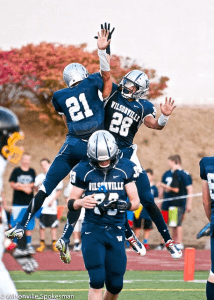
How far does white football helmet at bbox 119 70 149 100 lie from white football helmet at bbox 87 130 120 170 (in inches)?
60.6

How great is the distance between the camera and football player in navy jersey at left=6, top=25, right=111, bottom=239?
7.62 meters

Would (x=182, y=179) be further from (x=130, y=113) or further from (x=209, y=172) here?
(x=209, y=172)

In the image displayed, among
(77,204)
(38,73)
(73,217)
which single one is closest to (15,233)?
(73,217)

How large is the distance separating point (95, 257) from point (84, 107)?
7.23 feet

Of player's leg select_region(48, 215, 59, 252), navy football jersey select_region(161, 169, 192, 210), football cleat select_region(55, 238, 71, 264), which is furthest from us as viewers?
navy football jersey select_region(161, 169, 192, 210)

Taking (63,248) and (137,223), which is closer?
(63,248)

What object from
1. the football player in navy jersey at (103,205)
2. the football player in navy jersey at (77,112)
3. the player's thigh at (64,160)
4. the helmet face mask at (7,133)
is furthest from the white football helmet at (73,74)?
the helmet face mask at (7,133)

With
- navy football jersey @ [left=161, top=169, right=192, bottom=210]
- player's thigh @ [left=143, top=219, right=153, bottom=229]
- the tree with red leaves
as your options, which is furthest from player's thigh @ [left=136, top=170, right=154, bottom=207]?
the tree with red leaves

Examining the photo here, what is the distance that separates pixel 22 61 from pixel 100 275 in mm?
19478

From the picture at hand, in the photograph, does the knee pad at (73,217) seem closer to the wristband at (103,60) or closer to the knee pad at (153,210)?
the knee pad at (153,210)

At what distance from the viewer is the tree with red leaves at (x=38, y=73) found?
24.4 metres

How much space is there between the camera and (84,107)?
7660 millimetres

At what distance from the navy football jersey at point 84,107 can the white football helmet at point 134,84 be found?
29 centimetres

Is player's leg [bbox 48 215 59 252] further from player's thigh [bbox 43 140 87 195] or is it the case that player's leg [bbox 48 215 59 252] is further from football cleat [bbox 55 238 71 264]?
football cleat [bbox 55 238 71 264]
